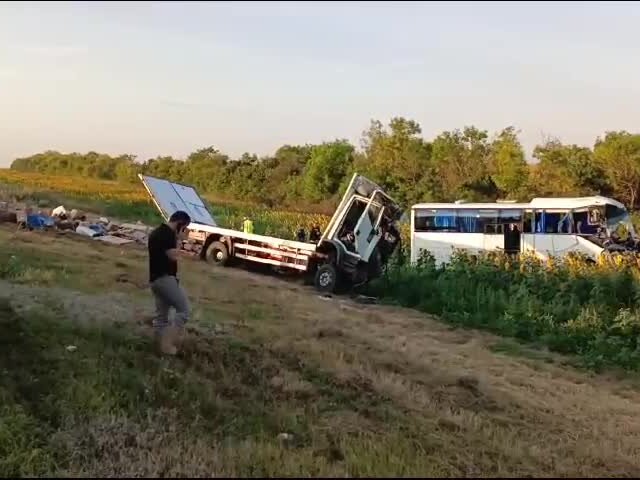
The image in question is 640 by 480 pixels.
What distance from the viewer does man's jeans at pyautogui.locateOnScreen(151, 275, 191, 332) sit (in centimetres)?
731

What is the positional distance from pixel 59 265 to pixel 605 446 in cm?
931

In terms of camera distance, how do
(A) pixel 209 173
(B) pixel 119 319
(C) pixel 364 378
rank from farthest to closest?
(A) pixel 209 173
(B) pixel 119 319
(C) pixel 364 378

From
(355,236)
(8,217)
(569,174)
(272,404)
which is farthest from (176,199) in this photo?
(569,174)

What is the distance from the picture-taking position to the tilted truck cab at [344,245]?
18.1 m

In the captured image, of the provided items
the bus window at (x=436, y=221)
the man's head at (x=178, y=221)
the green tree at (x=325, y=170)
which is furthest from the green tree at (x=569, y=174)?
the man's head at (x=178, y=221)

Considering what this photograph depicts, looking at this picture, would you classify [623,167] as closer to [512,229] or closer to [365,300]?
[512,229]

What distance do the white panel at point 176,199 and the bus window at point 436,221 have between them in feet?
24.5

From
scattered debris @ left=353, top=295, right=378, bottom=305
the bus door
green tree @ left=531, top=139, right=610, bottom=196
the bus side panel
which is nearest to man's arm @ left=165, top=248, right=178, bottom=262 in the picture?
scattered debris @ left=353, top=295, right=378, bottom=305

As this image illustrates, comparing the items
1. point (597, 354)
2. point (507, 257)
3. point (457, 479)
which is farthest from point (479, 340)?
point (457, 479)

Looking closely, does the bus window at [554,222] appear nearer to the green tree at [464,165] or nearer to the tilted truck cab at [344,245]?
the tilted truck cab at [344,245]

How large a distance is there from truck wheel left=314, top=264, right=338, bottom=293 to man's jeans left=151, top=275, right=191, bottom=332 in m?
10.4

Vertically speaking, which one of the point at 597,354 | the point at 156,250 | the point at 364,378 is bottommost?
the point at 597,354

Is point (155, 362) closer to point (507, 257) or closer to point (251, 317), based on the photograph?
point (251, 317)

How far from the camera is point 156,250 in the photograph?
7391mm
